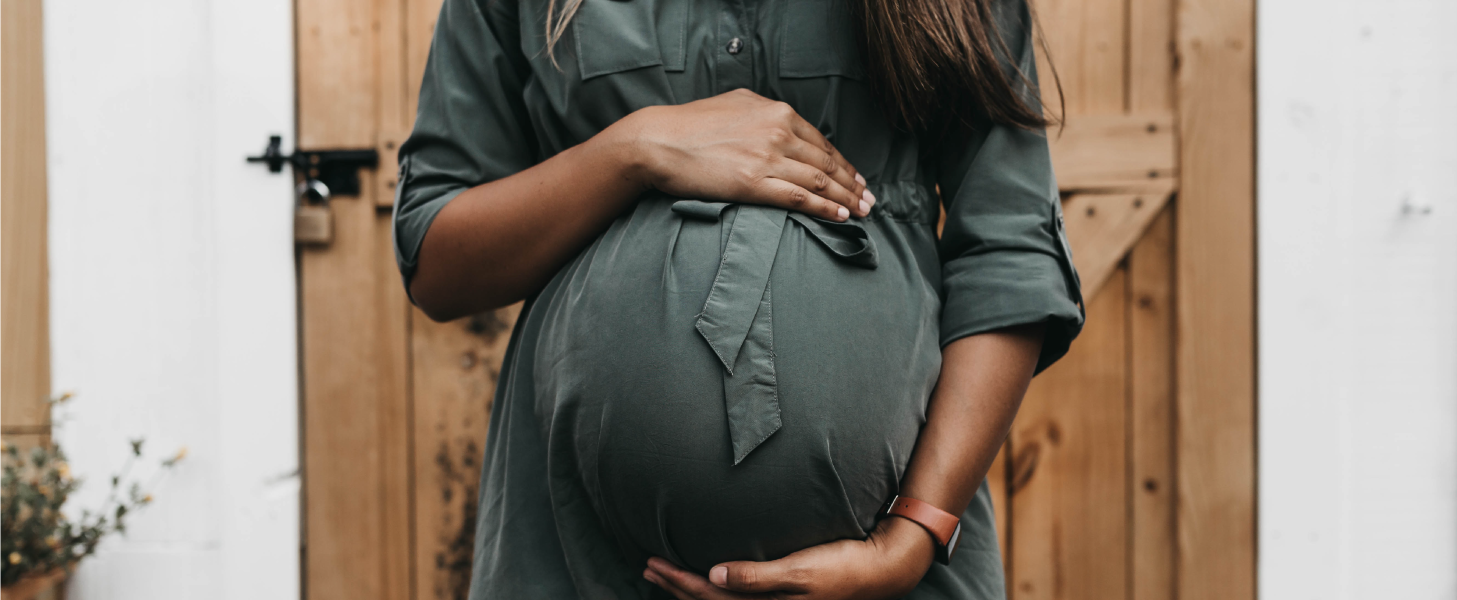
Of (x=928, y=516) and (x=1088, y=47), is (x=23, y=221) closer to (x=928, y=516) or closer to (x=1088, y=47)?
(x=928, y=516)

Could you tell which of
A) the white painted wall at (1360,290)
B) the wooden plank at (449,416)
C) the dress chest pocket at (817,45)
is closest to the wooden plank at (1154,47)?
the white painted wall at (1360,290)

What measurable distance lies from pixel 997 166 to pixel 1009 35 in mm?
137

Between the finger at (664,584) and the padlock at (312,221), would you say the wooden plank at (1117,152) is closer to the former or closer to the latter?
the finger at (664,584)

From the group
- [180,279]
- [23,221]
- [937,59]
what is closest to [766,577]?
[937,59]

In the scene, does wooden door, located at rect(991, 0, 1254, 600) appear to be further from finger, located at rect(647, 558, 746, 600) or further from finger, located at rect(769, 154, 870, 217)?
finger, located at rect(647, 558, 746, 600)

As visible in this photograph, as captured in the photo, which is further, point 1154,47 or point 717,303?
point 1154,47

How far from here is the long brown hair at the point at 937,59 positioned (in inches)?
25.7

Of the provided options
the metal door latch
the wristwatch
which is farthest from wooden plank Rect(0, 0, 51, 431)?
the wristwatch

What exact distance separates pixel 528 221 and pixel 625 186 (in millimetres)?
96

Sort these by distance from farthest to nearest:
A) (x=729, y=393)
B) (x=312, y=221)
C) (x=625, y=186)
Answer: (x=312, y=221)
(x=625, y=186)
(x=729, y=393)

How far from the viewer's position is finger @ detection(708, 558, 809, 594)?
1.77 feet

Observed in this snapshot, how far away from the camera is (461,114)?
718 mm

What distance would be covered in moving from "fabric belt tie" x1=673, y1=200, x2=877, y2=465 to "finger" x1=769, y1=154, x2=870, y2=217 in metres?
0.05

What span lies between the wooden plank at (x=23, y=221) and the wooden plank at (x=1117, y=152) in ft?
6.35
